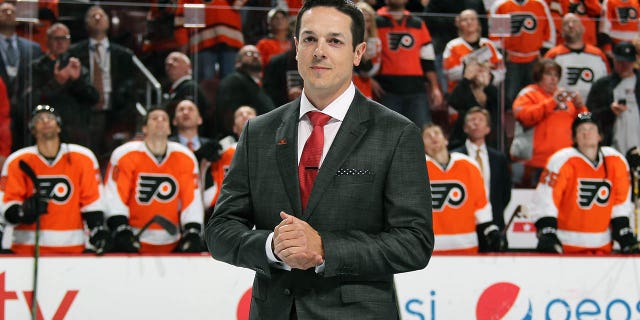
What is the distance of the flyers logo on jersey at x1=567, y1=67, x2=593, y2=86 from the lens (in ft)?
18.5

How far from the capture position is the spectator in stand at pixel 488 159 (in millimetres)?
5367

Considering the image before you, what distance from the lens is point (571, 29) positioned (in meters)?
5.61

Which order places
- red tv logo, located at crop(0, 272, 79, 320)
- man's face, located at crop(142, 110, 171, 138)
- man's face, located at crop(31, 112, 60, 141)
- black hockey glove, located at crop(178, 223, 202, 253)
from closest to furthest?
red tv logo, located at crop(0, 272, 79, 320) → black hockey glove, located at crop(178, 223, 202, 253) → man's face, located at crop(31, 112, 60, 141) → man's face, located at crop(142, 110, 171, 138)

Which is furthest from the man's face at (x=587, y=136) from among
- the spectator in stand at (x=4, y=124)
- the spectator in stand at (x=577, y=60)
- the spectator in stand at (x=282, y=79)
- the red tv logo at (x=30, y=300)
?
the spectator in stand at (x=4, y=124)

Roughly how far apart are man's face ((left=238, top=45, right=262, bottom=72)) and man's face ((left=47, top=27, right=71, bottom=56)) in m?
0.98

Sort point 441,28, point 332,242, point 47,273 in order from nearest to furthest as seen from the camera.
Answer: point 332,242, point 47,273, point 441,28

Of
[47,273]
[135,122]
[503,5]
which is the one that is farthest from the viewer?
[503,5]

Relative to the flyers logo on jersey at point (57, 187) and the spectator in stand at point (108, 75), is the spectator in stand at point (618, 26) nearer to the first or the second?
the spectator in stand at point (108, 75)

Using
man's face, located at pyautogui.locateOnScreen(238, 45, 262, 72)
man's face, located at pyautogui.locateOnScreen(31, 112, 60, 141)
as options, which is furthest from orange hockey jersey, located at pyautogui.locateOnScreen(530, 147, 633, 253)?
man's face, located at pyautogui.locateOnScreen(31, 112, 60, 141)

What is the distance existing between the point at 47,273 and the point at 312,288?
254cm

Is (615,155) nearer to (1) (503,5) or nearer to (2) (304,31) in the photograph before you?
(1) (503,5)

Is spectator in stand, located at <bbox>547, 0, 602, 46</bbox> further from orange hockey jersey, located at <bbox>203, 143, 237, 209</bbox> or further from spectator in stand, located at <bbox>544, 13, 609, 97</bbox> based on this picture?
orange hockey jersey, located at <bbox>203, 143, 237, 209</bbox>

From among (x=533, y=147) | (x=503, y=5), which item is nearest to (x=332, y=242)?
(x=533, y=147)

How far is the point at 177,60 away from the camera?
17.3 ft
